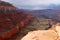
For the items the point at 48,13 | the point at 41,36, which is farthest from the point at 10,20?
the point at 41,36

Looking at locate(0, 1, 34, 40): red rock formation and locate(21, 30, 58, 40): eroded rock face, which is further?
locate(0, 1, 34, 40): red rock formation

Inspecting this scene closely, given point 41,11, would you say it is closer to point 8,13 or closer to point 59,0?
point 59,0

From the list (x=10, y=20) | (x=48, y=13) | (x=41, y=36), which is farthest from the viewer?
(x=48, y=13)

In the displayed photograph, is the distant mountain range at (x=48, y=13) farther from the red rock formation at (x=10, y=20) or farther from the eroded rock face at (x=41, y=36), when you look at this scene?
the eroded rock face at (x=41, y=36)

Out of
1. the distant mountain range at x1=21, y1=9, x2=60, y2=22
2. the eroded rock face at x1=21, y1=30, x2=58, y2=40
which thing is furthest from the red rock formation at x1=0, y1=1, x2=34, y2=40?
the eroded rock face at x1=21, y1=30, x2=58, y2=40

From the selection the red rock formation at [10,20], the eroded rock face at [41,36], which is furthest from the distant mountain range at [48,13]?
the eroded rock face at [41,36]

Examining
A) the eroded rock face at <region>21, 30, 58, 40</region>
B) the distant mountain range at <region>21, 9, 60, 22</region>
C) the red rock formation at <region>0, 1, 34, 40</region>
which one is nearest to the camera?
the eroded rock face at <region>21, 30, 58, 40</region>

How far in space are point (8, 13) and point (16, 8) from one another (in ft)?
0.60

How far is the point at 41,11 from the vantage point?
2.60 metres

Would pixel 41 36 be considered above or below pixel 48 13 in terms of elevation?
below

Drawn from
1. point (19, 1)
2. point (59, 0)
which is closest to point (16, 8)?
point (19, 1)

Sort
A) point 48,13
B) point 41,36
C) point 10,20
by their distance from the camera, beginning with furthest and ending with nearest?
point 48,13 < point 10,20 < point 41,36

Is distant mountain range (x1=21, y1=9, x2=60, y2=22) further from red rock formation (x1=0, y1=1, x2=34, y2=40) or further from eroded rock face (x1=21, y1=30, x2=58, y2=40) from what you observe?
eroded rock face (x1=21, y1=30, x2=58, y2=40)

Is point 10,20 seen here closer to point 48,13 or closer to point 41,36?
point 48,13
